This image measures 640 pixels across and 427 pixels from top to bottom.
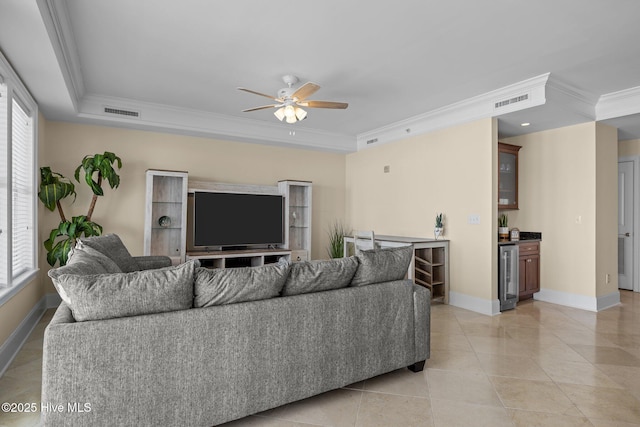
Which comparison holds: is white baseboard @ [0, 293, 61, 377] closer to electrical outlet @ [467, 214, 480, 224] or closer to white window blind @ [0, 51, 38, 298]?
white window blind @ [0, 51, 38, 298]

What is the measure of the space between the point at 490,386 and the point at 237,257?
382 centimetres

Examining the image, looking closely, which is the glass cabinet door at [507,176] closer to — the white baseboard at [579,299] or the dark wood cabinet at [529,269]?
the dark wood cabinet at [529,269]

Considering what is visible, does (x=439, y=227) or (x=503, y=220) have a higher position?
(x=503, y=220)

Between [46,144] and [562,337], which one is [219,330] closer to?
[562,337]

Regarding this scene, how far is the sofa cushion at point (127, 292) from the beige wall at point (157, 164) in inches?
146

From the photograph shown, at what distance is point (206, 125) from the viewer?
17.6 feet

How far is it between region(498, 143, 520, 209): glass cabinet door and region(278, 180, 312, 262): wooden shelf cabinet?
2.96 metres

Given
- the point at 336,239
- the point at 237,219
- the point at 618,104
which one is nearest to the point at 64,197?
the point at 237,219

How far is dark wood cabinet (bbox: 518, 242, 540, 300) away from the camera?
196 inches

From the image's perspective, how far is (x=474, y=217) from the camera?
4.73m

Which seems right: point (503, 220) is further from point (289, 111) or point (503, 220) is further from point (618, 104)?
point (289, 111)

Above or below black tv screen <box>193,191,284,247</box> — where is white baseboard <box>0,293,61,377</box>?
below

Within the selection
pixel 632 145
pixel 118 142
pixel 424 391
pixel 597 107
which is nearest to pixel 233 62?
pixel 118 142

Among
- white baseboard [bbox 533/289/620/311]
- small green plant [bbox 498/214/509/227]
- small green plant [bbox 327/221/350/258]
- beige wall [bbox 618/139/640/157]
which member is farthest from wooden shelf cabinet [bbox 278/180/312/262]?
beige wall [bbox 618/139/640/157]
